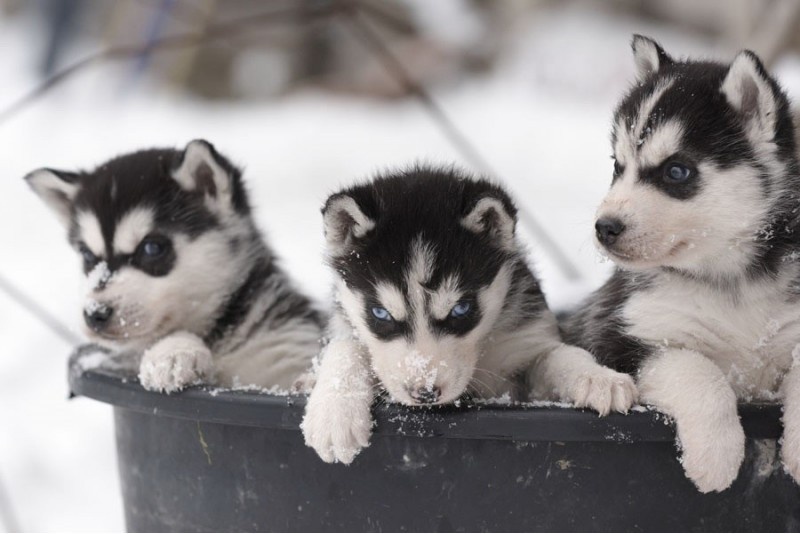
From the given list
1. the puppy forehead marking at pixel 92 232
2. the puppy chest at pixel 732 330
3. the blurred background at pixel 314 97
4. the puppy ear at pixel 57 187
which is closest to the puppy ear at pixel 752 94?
the puppy chest at pixel 732 330

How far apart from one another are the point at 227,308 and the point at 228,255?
0.67ft

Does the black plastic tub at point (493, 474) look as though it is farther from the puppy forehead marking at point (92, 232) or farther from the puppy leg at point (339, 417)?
the puppy forehead marking at point (92, 232)

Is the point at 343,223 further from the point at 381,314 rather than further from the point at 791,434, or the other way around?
the point at 791,434

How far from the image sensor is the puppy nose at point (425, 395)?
2715 millimetres

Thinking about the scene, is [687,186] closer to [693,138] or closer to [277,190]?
[693,138]

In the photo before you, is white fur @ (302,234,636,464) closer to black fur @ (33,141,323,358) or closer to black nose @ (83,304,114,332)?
black fur @ (33,141,323,358)

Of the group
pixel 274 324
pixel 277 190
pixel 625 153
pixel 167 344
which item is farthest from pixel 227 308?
pixel 277 190

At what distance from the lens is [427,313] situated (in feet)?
9.79

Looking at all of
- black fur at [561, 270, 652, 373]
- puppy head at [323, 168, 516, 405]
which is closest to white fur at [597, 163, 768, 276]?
black fur at [561, 270, 652, 373]

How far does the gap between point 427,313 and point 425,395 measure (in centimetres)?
33

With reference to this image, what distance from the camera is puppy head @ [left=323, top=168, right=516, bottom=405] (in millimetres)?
2967

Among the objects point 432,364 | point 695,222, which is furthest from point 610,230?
point 432,364

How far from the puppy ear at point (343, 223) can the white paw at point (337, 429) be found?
58 cm

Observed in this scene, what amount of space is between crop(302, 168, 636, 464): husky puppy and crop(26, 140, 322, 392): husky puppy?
535 mm
